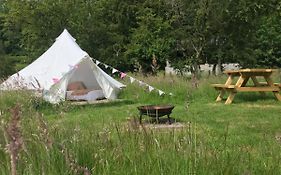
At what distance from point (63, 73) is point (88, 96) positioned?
4.03 feet

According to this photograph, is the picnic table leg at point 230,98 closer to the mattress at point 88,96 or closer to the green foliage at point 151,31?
the mattress at point 88,96

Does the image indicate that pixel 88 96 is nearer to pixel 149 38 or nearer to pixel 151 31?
pixel 149 38

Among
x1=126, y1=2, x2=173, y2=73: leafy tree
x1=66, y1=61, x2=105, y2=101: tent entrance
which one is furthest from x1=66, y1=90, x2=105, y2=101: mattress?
x1=126, y1=2, x2=173, y2=73: leafy tree

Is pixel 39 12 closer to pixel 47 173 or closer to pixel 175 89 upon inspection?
pixel 175 89

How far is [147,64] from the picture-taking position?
26922mm

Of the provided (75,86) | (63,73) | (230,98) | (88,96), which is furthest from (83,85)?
(230,98)

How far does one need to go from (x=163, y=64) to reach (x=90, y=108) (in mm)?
15891

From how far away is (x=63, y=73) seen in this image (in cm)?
1408

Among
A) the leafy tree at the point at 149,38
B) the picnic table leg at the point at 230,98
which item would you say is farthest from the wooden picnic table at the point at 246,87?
the leafy tree at the point at 149,38

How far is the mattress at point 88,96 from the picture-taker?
14669 mm

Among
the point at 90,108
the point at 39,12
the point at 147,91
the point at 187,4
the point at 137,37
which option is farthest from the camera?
the point at 39,12

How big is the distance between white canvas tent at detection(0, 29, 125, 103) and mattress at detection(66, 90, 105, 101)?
264mm

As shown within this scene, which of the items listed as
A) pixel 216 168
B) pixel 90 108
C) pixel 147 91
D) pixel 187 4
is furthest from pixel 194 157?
pixel 187 4

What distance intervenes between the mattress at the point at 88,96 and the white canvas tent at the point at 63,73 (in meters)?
0.26
